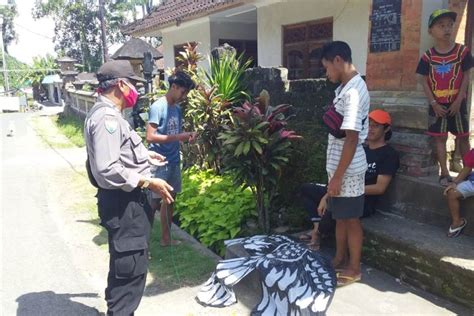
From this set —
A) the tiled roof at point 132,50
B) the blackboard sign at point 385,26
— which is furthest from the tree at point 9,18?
the blackboard sign at point 385,26

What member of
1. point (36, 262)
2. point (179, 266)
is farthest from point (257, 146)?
point (36, 262)

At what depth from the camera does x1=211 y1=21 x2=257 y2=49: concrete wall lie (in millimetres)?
10570

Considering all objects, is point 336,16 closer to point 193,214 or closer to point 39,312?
point 193,214

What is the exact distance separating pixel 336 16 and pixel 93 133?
584cm

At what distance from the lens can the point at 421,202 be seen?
12.0 ft

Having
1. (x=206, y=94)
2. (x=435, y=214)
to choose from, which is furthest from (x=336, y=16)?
(x=435, y=214)

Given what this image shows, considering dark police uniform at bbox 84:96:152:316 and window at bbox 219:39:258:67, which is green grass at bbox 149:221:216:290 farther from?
window at bbox 219:39:258:67

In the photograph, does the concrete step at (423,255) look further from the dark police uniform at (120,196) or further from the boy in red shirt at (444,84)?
the dark police uniform at (120,196)

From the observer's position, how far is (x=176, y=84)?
4195mm

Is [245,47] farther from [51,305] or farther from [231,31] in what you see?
[51,305]

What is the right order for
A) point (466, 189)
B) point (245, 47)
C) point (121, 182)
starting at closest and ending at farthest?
1. point (121, 182)
2. point (466, 189)
3. point (245, 47)

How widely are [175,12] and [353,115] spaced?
8.87 meters

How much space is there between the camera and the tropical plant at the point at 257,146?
3.98 metres

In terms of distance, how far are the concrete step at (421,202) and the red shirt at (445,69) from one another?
726 mm
